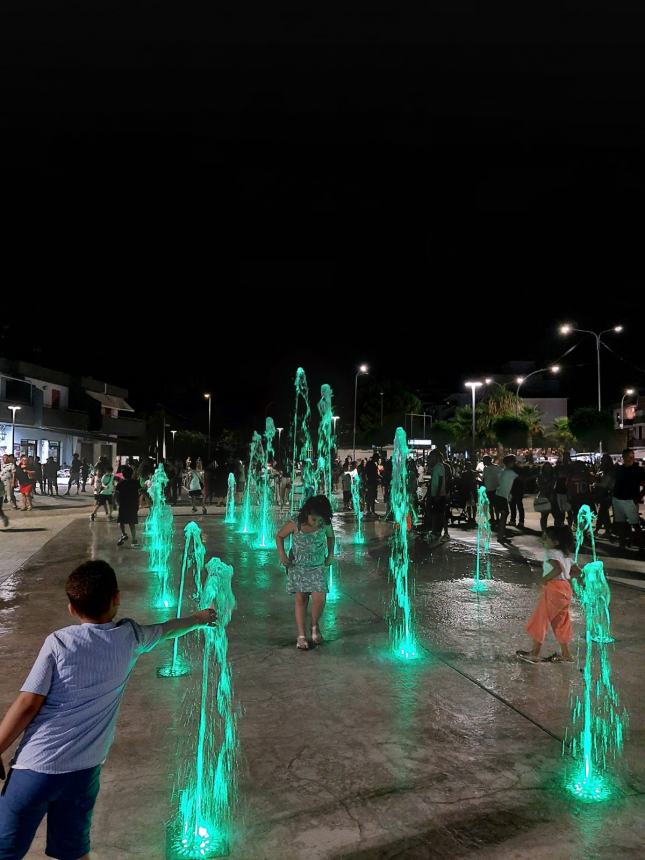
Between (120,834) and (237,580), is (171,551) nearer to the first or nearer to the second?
(237,580)

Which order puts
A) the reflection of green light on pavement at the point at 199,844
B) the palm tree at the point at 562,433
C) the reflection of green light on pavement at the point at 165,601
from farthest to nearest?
1. the palm tree at the point at 562,433
2. the reflection of green light on pavement at the point at 165,601
3. the reflection of green light on pavement at the point at 199,844

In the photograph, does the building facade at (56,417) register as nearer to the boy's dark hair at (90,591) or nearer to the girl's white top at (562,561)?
the girl's white top at (562,561)

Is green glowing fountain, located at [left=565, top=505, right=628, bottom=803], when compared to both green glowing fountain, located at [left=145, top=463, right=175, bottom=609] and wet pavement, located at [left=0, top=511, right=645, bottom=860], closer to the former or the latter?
wet pavement, located at [left=0, top=511, right=645, bottom=860]

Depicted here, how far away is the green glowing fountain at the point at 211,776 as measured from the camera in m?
3.21

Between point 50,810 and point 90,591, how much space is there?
781 mm

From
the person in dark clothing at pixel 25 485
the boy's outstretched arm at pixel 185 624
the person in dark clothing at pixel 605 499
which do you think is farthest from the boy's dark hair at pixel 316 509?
the person in dark clothing at pixel 25 485

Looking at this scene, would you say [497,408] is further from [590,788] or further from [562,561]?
[590,788]

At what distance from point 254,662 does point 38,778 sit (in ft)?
12.3

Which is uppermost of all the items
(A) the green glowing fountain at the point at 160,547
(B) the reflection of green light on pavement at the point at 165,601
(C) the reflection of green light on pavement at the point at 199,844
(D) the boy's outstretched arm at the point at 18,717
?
(D) the boy's outstretched arm at the point at 18,717

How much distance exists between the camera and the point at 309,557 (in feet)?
21.0

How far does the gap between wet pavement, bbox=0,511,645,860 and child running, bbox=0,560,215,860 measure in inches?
32.6

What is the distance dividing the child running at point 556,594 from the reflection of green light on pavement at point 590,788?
6.99 feet

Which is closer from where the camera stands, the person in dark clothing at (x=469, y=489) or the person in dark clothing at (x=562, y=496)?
the person in dark clothing at (x=562, y=496)

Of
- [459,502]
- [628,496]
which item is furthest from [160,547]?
[628,496]
